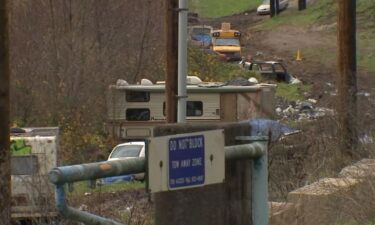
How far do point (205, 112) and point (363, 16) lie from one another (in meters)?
35.8

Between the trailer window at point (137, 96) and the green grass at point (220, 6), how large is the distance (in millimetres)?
58789

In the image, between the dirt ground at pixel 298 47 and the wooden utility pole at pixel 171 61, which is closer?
the wooden utility pole at pixel 171 61

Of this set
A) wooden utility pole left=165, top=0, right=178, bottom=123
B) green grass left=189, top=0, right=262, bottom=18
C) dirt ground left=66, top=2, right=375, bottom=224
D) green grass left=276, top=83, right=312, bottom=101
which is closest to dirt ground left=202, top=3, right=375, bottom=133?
dirt ground left=66, top=2, right=375, bottom=224

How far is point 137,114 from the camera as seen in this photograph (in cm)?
3334

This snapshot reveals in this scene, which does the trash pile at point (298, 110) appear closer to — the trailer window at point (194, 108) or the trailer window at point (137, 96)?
the trailer window at point (194, 108)

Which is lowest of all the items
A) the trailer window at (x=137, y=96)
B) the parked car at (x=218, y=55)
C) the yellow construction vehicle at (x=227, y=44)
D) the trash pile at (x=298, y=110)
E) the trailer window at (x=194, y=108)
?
the trash pile at (x=298, y=110)

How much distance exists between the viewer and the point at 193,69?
44.8 m

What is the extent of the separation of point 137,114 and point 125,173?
28.0 metres

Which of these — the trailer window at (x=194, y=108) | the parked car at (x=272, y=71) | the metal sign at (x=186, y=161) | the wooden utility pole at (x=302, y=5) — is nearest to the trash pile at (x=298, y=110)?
the trailer window at (x=194, y=108)

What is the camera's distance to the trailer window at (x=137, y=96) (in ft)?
109

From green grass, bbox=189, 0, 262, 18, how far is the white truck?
238ft

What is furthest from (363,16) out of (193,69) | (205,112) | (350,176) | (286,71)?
(350,176)

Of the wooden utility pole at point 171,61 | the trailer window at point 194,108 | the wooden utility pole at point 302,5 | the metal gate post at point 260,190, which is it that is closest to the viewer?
the metal gate post at point 260,190

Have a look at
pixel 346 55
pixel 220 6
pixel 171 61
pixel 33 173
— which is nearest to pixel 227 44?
pixel 220 6
